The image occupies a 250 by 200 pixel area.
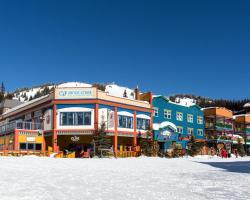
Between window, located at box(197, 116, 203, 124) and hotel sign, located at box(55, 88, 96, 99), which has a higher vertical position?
hotel sign, located at box(55, 88, 96, 99)

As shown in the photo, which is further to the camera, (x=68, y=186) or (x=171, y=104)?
(x=171, y=104)

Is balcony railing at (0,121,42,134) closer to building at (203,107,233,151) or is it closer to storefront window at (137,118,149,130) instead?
storefront window at (137,118,149,130)

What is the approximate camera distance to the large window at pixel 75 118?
44.8 m

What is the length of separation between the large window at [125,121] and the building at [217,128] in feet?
70.2

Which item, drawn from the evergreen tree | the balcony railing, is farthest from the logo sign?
the balcony railing

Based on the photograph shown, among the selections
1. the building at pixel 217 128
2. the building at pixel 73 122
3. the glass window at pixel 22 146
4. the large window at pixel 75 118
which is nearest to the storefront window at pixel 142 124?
the building at pixel 73 122

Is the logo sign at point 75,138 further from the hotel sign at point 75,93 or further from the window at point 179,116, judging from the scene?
the window at point 179,116

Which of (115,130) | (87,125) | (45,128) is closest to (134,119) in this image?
(115,130)

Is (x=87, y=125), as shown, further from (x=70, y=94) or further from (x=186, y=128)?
(x=186, y=128)

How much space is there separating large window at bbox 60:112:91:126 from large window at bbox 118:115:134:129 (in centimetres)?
469

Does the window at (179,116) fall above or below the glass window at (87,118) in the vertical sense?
above

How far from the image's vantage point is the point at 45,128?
46562mm

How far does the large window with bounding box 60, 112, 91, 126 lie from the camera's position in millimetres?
44775

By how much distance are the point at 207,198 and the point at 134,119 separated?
3964 centimetres
